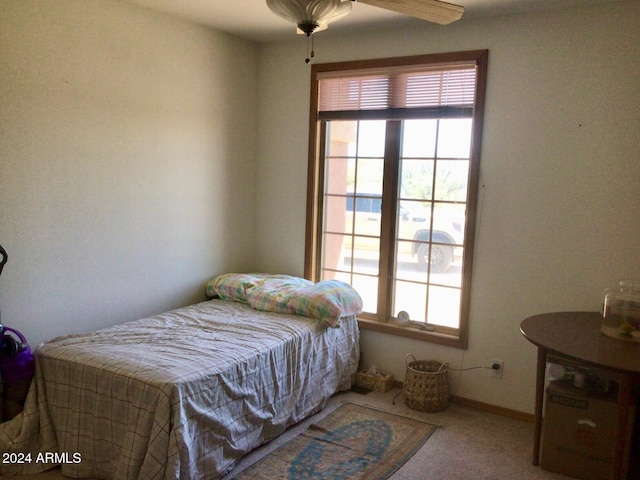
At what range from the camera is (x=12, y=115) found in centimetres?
263

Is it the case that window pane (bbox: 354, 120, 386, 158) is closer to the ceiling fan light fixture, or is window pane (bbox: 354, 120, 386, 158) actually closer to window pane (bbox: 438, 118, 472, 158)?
window pane (bbox: 438, 118, 472, 158)

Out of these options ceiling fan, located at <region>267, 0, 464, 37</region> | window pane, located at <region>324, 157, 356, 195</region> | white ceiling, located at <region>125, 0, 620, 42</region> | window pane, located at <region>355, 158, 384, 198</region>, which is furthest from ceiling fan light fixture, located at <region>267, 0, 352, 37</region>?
window pane, located at <region>324, 157, 356, 195</region>

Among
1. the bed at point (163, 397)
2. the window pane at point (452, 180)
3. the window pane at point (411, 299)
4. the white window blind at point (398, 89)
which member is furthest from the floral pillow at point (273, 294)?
the white window blind at point (398, 89)

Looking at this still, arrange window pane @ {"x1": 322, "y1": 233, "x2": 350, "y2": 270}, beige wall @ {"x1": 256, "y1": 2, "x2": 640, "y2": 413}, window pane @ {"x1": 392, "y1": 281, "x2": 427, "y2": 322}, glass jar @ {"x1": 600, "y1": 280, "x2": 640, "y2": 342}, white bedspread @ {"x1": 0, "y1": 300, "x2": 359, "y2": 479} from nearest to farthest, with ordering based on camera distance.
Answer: white bedspread @ {"x1": 0, "y1": 300, "x2": 359, "y2": 479}, glass jar @ {"x1": 600, "y1": 280, "x2": 640, "y2": 342}, beige wall @ {"x1": 256, "y1": 2, "x2": 640, "y2": 413}, window pane @ {"x1": 392, "y1": 281, "x2": 427, "y2": 322}, window pane @ {"x1": 322, "y1": 233, "x2": 350, "y2": 270}

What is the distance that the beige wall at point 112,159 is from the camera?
2.69 metres

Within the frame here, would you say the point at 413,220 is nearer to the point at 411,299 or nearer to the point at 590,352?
the point at 411,299

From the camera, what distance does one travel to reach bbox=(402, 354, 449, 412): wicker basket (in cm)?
334

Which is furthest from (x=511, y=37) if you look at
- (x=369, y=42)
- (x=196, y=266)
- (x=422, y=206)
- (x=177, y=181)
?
(x=196, y=266)

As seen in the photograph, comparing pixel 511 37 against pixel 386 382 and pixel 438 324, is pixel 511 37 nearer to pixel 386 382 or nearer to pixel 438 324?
pixel 438 324

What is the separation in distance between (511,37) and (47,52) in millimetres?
A: 2665

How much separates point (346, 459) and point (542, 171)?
204 cm

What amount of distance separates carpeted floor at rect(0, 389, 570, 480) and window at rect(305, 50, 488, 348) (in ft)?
1.65

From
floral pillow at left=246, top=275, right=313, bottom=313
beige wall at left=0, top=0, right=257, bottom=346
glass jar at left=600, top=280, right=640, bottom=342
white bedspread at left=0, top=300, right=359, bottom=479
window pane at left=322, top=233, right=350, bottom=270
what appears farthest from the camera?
window pane at left=322, top=233, right=350, bottom=270

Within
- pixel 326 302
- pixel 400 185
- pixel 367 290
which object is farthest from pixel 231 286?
pixel 400 185
